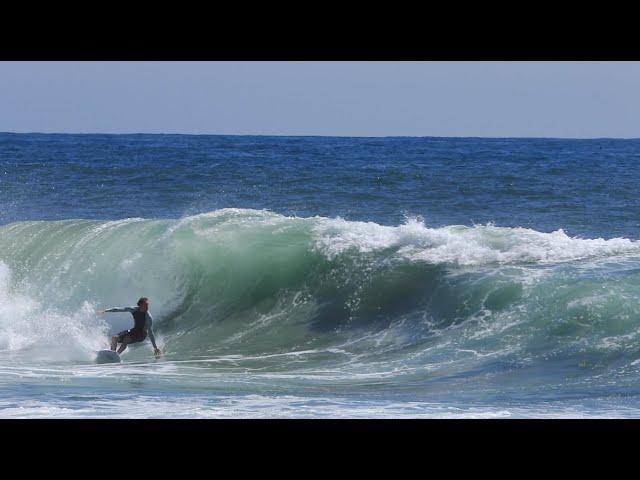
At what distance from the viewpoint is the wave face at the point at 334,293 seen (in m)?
11.8

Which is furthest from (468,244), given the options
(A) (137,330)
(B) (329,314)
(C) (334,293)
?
(A) (137,330)

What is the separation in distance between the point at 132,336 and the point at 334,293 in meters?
3.46

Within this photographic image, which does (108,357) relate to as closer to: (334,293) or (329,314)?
(329,314)

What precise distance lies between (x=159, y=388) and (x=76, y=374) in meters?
1.50

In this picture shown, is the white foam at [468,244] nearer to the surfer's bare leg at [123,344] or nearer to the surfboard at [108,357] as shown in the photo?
the surfer's bare leg at [123,344]

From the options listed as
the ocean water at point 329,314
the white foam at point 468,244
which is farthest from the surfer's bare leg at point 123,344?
the white foam at point 468,244

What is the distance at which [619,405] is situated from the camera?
8.74m

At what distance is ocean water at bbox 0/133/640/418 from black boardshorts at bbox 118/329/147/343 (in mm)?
242

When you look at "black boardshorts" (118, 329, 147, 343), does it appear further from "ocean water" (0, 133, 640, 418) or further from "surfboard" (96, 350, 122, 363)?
"surfboard" (96, 350, 122, 363)

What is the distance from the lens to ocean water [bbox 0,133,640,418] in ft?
30.2

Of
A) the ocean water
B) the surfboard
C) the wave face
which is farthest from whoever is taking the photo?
the surfboard

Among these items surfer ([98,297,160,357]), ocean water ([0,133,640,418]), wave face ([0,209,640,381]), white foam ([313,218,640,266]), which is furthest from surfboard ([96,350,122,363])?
white foam ([313,218,640,266])

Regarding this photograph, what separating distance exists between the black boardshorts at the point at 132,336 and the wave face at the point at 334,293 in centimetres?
52

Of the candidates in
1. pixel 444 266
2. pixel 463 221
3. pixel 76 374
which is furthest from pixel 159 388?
pixel 463 221
